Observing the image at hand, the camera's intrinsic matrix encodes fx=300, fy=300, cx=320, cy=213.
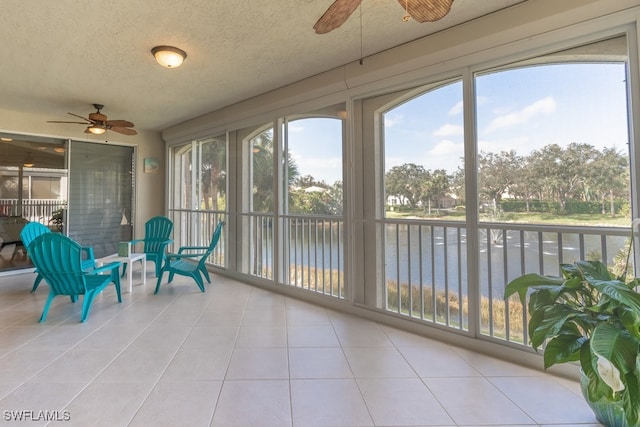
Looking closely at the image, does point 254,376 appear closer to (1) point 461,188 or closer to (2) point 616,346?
(2) point 616,346

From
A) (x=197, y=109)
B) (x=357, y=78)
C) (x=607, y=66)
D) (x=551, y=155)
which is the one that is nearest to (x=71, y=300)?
(x=197, y=109)

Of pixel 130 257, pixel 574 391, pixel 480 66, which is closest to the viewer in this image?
pixel 574 391

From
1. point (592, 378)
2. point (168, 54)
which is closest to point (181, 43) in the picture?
point (168, 54)

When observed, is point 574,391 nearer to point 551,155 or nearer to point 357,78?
point 551,155

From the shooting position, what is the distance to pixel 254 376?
2080 millimetres

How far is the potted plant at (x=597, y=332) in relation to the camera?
1.30 metres

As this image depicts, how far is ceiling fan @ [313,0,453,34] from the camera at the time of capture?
62.0 inches

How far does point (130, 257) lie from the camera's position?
4.02m

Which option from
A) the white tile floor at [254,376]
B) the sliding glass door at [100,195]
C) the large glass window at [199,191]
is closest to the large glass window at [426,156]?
the white tile floor at [254,376]

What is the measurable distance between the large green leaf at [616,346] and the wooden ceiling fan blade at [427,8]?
68.6 inches

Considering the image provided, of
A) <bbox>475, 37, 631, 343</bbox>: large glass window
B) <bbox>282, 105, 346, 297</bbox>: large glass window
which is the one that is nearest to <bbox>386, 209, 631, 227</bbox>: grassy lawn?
<bbox>475, 37, 631, 343</bbox>: large glass window

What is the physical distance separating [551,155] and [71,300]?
5151mm

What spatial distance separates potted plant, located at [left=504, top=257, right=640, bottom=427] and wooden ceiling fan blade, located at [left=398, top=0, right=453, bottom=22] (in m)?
1.58

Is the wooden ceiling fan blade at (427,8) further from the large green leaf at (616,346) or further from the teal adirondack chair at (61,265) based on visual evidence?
the teal adirondack chair at (61,265)
